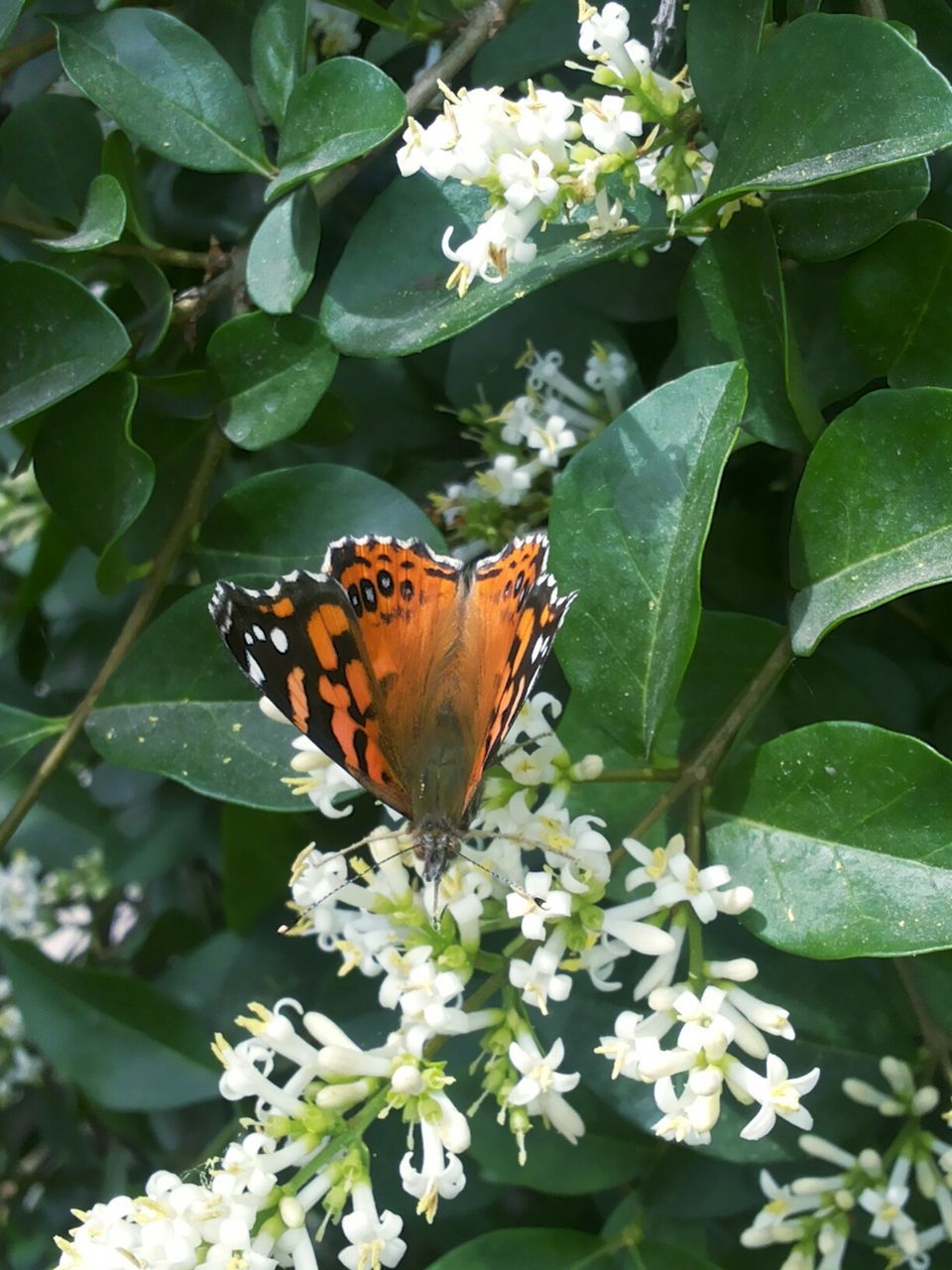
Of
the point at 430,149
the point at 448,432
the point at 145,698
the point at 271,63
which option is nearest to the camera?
the point at 430,149

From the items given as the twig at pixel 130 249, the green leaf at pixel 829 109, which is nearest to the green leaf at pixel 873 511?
the green leaf at pixel 829 109

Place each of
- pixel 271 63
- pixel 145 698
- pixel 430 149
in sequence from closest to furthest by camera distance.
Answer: pixel 430 149 < pixel 271 63 < pixel 145 698

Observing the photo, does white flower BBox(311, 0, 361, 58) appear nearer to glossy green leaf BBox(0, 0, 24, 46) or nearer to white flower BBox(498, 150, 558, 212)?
glossy green leaf BBox(0, 0, 24, 46)

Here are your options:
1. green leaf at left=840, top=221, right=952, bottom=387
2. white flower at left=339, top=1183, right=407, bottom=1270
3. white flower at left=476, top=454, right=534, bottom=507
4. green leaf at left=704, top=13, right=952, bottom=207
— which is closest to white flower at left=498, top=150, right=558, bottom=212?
green leaf at left=704, top=13, right=952, bottom=207

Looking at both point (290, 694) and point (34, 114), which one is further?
point (34, 114)

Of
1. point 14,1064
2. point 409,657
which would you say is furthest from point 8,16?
point 14,1064

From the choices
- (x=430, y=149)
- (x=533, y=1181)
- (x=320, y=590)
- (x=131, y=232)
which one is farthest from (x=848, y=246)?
(x=533, y=1181)

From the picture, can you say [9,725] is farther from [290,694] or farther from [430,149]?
[430,149]
